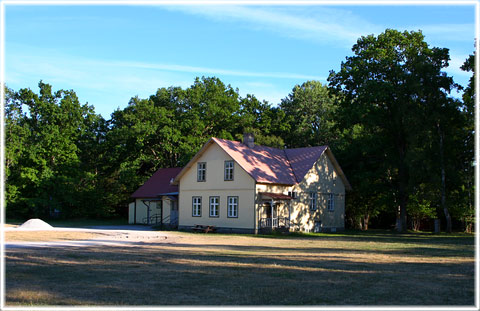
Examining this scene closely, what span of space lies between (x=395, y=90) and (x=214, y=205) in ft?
49.1

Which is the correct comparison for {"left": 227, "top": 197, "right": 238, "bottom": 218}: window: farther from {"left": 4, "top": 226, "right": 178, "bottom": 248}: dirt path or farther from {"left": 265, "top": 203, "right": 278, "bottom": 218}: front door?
{"left": 4, "top": 226, "right": 178, "bottom": 248}: dirt path

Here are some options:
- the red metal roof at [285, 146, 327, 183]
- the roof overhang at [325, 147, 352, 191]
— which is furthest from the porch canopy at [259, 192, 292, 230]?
the roof overhang at [325, 147, 352, 191]

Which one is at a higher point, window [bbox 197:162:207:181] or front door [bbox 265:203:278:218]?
window [bbox 197:162:207:181]

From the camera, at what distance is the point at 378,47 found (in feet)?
124

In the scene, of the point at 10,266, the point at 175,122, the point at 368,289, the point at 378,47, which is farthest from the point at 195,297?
the point at 175,122

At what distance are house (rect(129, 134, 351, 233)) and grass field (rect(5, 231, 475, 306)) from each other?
51.5 ft

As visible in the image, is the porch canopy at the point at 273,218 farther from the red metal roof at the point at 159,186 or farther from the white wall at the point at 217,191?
the red metal roof at the point at 159,186

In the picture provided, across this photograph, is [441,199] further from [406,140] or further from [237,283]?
[237,283]

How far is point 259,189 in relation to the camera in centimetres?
3388

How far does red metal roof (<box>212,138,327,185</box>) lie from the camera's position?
34.4 metres

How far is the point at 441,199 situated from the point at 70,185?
35.0m

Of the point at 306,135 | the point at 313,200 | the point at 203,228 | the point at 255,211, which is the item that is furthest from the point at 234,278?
the point at 306,135

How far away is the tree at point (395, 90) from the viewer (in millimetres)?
34438

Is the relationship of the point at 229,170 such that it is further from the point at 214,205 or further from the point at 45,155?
the point at 45,155
